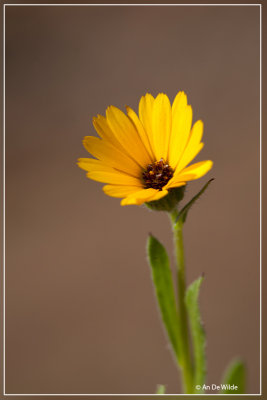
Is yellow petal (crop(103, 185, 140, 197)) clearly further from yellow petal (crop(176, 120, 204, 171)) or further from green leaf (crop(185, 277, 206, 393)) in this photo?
green leaf (crop(185, 277, 206, 393))

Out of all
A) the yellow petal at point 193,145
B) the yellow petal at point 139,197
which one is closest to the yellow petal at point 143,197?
the yellow petal at point 139,197

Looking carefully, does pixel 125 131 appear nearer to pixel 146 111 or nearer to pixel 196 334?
pixel 146 111

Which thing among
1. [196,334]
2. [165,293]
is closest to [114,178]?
[165,293]

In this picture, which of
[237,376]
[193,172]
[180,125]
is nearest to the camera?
[193,172]

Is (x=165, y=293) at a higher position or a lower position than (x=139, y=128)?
lower

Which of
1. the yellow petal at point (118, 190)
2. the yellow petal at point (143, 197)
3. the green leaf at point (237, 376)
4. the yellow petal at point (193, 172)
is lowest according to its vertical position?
the green leaf at point (237, 376)

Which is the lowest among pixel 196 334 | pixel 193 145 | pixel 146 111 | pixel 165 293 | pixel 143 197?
pixel 196 334

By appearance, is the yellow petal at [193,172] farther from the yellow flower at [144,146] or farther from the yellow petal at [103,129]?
the yellow petal at [103,129]
